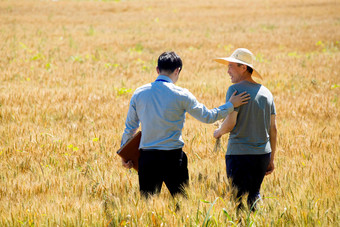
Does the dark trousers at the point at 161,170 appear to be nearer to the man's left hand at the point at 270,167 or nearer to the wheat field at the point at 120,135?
the wheat field at the point at 120,135

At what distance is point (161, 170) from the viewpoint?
11.0ft

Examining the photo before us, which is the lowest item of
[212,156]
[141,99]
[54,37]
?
[212,156]

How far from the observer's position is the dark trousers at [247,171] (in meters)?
3.35

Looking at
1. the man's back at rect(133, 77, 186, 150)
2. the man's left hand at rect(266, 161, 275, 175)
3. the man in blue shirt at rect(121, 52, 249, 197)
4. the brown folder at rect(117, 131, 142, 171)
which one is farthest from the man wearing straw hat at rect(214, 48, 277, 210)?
the brown folder at rect(117, 131, 142, 171)

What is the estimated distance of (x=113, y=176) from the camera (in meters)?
4.24

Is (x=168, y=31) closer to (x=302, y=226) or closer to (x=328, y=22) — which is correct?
(x=328, y=22)

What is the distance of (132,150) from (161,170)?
1.30ft

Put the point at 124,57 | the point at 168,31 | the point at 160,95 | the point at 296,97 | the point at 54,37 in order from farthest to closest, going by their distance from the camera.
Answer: the point at 168,31, the point at 54,37, the point at 124,57, the point at 296,97, the point at 160,95

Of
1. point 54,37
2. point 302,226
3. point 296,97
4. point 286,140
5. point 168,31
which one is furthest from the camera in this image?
point 168,31

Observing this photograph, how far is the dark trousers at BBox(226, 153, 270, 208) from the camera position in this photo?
132 inches

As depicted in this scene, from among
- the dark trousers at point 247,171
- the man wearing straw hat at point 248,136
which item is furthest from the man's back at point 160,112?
the dark trousers at point 247,171

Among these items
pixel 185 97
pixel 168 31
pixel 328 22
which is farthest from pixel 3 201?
pixel 328 22

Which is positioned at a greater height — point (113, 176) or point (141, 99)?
point (141, 99)

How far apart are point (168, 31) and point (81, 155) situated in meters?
19.3
